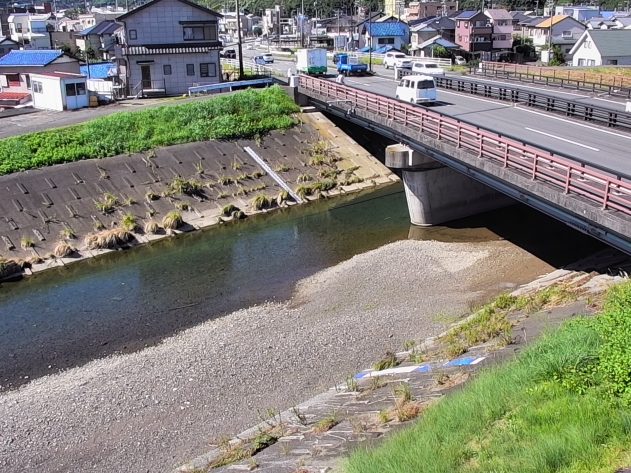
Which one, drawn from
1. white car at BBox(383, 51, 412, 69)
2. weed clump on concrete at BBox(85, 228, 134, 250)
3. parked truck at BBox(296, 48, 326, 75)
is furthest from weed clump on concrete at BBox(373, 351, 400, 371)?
white car at BBox(383, 51, 412, 69)

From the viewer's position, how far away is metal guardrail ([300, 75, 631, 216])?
18.4 m

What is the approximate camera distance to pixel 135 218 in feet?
109

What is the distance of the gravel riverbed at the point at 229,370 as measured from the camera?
49.6ft

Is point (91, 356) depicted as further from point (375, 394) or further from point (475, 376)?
point (475, 376)

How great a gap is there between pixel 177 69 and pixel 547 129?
32708mm

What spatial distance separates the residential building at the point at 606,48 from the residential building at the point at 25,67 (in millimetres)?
57136

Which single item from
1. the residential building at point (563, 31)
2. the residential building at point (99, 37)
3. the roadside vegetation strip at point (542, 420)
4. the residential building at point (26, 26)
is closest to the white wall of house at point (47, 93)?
the roadside vegetation strip at point (542, 420)

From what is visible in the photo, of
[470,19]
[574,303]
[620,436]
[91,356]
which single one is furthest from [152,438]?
[470,19]

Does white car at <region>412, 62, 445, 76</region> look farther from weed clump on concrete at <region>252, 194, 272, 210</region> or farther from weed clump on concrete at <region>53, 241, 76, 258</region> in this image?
weed clump on concrete at <region>53, 241, 76, 258</region>

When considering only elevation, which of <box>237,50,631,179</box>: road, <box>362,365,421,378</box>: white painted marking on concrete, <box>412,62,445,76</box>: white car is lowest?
<box>362,365,421,378</box>: white painted marking on concrete

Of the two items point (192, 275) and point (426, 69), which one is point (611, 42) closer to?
point (426, 69)

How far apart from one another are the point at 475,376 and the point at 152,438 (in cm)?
791

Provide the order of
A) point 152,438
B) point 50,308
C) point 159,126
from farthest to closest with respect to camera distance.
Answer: point 159,126 < point 50,308 < point 152,438

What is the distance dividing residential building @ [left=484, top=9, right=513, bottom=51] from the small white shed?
68717 mm
